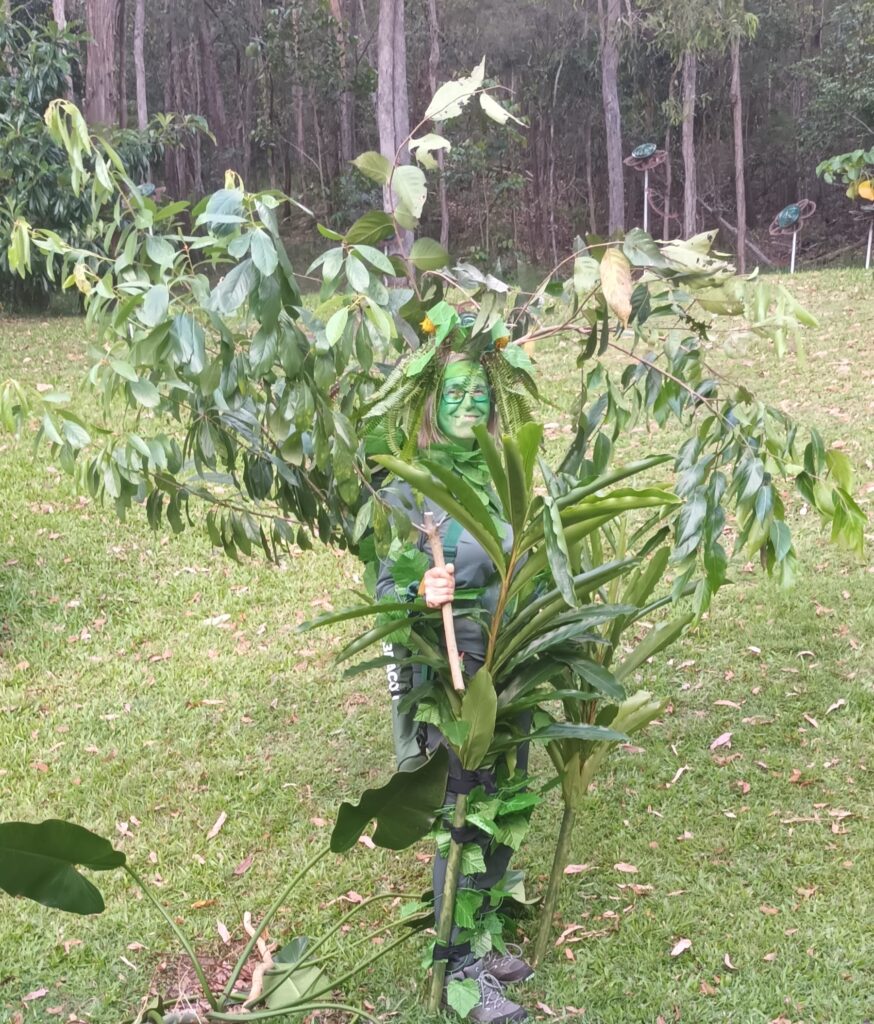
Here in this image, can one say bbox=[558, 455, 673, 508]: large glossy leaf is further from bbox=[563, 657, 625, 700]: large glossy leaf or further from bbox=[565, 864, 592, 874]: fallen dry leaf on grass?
bbox=[565, 864, 592, 874]: fallen dry leaf on grass

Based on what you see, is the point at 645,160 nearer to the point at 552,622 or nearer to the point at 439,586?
the point at 552,622

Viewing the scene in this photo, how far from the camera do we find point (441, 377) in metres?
2.34

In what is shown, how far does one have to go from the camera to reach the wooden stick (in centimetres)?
222

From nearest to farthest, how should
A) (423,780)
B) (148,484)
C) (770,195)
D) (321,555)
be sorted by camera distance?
(423,780) → (148,484) → (321,555) → (770,195)

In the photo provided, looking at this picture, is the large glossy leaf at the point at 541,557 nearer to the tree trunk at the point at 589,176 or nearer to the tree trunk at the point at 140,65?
the tree trunk at the point at 140,65

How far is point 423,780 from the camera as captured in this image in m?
2.32

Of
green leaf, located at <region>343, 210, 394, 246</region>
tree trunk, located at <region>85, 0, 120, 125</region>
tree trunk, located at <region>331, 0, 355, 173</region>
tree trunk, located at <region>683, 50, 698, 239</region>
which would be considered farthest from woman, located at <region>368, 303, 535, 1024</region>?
tree trunk, located at <region>331, 0, 355, 173</region>

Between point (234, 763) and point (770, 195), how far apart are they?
21.5 metres

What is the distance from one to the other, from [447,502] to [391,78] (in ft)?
40.5

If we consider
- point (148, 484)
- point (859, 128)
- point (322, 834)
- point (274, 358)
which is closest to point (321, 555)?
point (322, 834)

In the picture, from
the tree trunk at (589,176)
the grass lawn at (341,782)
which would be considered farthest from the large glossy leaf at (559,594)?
the tree trunk at (589,176)

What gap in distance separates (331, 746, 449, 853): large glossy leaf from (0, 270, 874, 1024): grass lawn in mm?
567

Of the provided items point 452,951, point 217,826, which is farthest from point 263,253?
point 217,826

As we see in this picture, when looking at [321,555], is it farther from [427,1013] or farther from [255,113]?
[255,113]
